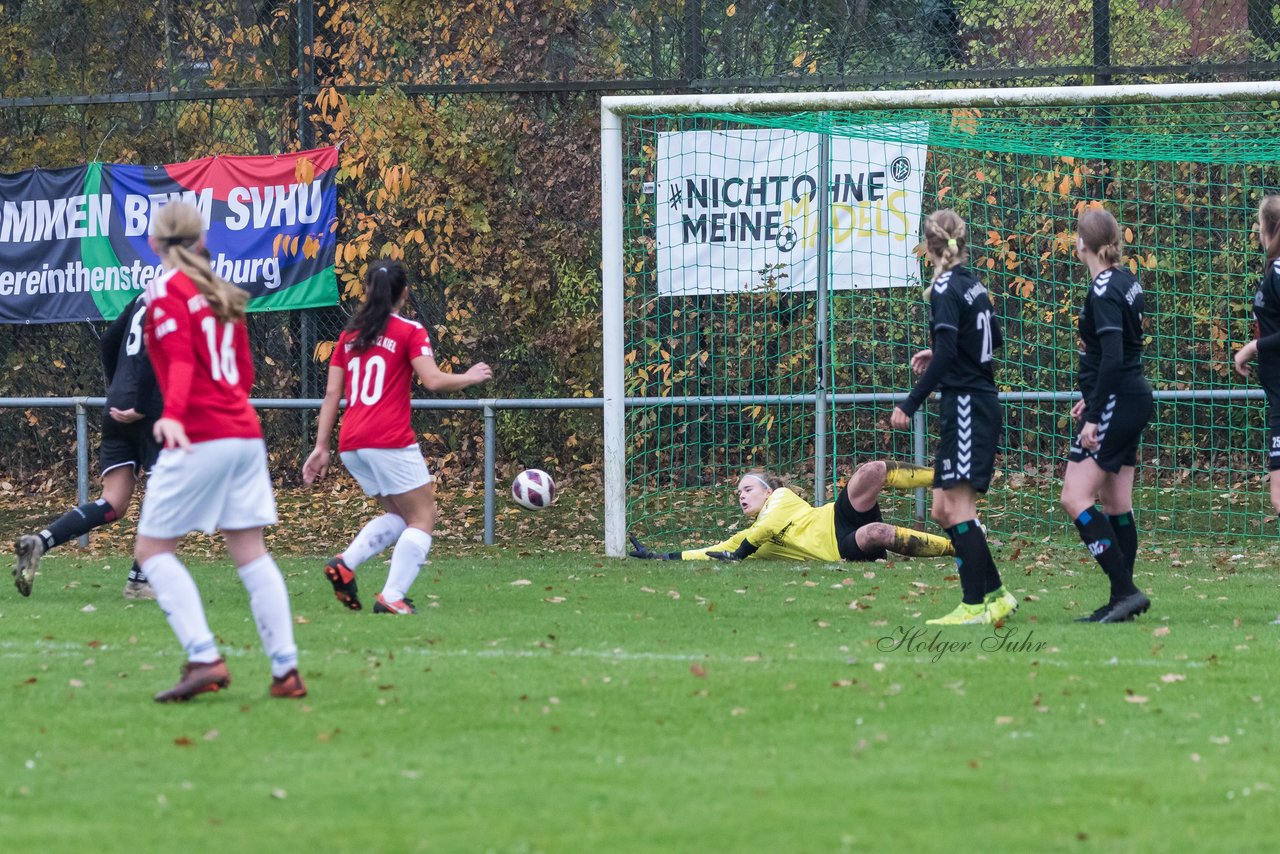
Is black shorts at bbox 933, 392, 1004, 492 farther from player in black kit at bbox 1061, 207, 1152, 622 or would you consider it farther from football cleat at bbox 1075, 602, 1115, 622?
football cleat at bbox 1075, 602, 1115, 622

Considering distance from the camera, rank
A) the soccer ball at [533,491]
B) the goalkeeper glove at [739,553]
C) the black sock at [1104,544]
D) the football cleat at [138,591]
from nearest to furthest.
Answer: the black sock at [1104,544] → the football cleat at [138,591] → the soccer ball at [533,491] → the goalkeeper glove at [739,553]

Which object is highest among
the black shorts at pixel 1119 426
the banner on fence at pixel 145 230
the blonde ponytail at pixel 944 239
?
the banner on fence at pixel 145 230

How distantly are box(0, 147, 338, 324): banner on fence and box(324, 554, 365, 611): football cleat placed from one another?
658 cm

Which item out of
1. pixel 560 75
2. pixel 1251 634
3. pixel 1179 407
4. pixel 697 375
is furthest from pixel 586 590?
pixel 560 75

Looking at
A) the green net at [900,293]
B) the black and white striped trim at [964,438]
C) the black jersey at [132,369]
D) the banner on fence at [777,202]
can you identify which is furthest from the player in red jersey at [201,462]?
the banner on fence at [777,202]

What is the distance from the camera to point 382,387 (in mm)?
8383

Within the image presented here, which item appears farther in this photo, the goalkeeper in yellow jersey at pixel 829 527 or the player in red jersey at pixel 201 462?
the goalkeeper in yellow jersey at pixel 829 527

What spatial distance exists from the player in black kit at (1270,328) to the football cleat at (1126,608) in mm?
706

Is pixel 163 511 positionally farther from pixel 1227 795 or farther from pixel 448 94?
pixel 448 94

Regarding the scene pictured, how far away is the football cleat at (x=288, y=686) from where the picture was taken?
605 cm


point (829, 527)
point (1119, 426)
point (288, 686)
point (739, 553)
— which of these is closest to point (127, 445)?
point (288, 686)

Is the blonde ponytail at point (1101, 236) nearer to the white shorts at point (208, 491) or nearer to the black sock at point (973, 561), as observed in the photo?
the black sock at point (973, 561)

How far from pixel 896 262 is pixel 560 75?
12.5ft

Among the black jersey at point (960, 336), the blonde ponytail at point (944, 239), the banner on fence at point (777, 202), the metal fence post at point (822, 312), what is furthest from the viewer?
the banner on fence at point (777, 202)
